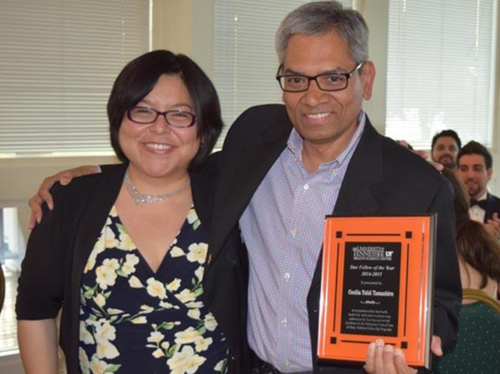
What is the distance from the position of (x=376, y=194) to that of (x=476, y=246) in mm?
1141

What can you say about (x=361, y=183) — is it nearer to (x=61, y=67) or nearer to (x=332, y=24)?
(x=332, y=24)

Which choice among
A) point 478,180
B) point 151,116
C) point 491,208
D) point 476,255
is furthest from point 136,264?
point 478,180

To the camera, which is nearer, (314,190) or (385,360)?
(385,360)

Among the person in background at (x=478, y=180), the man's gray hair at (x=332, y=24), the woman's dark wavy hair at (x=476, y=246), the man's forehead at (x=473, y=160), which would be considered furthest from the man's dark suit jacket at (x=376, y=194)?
the man's forehead at (x=473, y=160)

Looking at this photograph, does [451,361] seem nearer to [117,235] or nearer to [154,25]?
[117,235]

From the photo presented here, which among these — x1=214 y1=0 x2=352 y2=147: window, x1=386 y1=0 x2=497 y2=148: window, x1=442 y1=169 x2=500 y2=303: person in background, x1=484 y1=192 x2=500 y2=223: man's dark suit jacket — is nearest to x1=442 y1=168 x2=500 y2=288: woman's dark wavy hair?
x1=442 y1=169 x2=500 y2=303: person in background

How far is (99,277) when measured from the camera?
1.89m

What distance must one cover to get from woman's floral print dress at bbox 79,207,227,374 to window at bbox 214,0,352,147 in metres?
3.15

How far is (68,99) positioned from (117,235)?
9.07 ft

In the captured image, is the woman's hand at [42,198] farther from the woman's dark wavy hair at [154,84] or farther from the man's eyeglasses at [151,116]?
the man's eyeglasses at [151,116]

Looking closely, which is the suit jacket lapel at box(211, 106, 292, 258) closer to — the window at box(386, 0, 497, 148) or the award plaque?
the award plaque

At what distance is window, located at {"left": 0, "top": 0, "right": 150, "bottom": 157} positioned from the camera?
168 inches

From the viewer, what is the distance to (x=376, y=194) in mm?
1870

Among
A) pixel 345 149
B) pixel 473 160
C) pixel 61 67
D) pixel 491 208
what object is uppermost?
pixel 61 67
